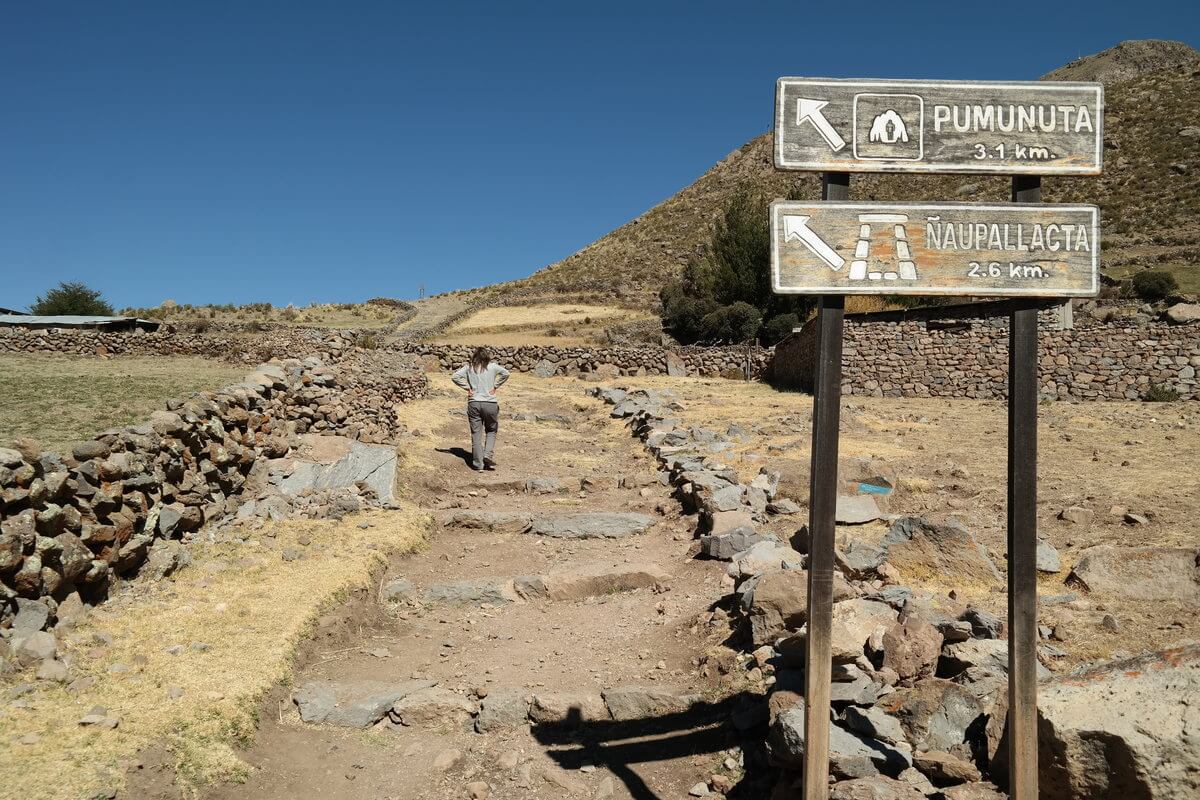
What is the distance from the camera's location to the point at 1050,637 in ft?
16.6

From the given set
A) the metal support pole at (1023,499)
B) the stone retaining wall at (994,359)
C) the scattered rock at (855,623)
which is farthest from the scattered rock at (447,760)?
the stone retaining wall at (994,359)

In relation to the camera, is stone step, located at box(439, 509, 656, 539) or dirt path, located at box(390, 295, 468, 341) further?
dirt path, located at box(390, 295, 468, 341)

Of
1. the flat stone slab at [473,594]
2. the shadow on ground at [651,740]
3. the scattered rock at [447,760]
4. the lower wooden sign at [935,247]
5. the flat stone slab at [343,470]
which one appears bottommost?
the scattered rock at [447,760]

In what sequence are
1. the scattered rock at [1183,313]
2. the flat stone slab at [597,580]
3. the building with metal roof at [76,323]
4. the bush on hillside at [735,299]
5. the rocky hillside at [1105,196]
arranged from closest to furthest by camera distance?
the flat stone slab at [597,580]
the scattered rock at [1183,313]
the building with metal roof at [76,323]
the bush on hillside at [735,299]
the rocky hillside at [1105,196]

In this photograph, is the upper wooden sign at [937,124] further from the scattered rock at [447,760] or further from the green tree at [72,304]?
the green tree at [72,304]

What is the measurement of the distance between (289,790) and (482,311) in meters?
41.9

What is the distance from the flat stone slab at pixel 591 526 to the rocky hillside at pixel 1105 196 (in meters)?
24.3

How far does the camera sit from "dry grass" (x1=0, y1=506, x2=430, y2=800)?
4.08 metres

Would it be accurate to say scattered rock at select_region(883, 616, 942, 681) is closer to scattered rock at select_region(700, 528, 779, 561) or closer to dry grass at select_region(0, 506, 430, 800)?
scattered rock at select_region(700, 528, 779, 561)

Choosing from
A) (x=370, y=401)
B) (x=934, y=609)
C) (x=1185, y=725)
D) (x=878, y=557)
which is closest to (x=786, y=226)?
(x=1185, y=725)

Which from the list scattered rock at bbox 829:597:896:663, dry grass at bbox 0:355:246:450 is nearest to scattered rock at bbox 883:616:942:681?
scattered rock at bbox 829:597:896:663

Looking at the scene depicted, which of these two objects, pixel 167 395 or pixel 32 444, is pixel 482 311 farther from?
pixel 32 444

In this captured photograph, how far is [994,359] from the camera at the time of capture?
67.9 feet

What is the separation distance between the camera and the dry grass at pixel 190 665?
13.4 ft
